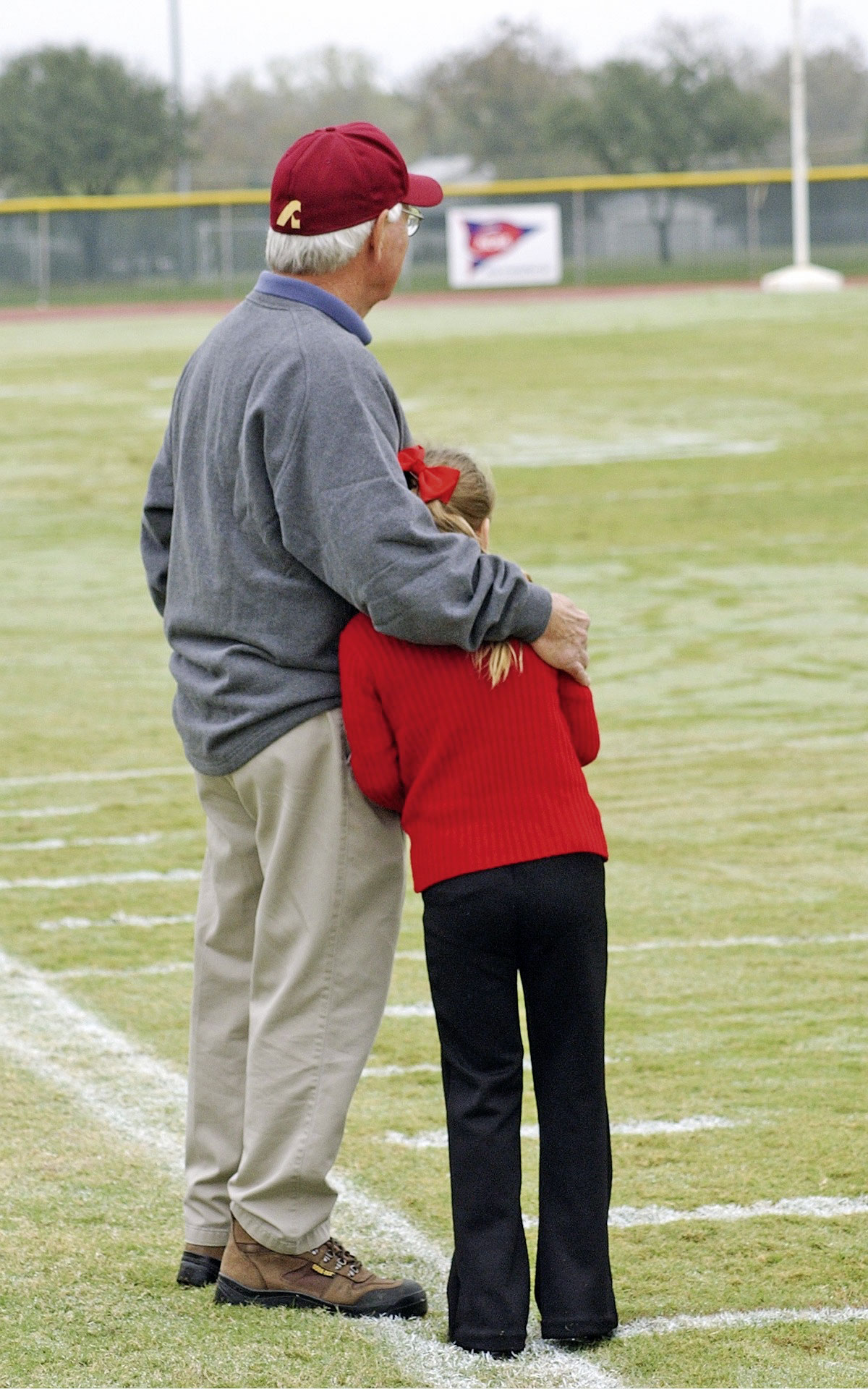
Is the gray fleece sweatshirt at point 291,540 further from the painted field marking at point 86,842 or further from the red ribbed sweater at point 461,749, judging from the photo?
the painted field marking at point 86,842

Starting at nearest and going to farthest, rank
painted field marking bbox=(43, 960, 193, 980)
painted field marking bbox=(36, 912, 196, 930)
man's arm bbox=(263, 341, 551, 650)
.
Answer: man's arm bbox=(263, 341, 551, 650)
painted field marking bbox=(43, 960, 193, 980)
painted field marking bbox=(36, 912, 196, 930)

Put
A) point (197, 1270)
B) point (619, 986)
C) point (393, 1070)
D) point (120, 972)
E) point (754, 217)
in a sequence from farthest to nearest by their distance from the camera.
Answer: point (754, 217) → point (120, 972) → point (619, 986) → point (393, 1070) → point (197, 1270)

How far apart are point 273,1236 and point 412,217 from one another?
5.60 ft

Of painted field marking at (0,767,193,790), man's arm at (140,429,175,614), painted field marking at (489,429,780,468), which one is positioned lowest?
painted field marking at (0,767,193,790)

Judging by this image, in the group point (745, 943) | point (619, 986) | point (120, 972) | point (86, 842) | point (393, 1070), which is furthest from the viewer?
point (86, 842)

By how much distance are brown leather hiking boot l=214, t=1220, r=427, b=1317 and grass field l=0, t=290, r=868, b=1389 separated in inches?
1.6

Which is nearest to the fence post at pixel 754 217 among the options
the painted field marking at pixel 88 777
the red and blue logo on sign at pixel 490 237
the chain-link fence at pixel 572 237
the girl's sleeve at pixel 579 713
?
the chain-link fence at pixel 572 237

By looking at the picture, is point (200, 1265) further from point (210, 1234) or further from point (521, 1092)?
point (521, 1092)

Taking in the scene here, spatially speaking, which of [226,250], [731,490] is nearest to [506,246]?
[226,250]

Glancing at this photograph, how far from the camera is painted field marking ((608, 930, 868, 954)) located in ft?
17.6

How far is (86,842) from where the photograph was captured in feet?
22.0

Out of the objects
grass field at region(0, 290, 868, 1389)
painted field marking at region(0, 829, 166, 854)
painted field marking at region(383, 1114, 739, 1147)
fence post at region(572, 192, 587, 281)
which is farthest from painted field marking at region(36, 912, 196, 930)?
fence post at region(572, 192, 587, 281)

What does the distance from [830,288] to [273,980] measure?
117 feet

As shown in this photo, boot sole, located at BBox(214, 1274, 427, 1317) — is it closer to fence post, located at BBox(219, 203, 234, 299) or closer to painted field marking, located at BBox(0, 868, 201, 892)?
painted field marking, located at BBox(0, 868, 201, 892)
